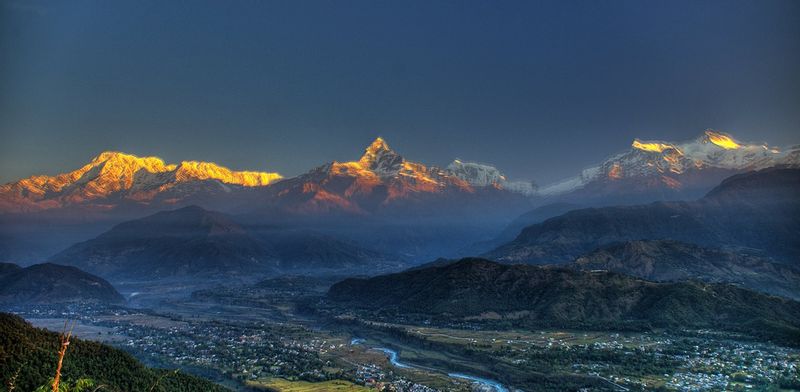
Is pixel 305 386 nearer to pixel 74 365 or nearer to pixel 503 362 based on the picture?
pixel 503 362

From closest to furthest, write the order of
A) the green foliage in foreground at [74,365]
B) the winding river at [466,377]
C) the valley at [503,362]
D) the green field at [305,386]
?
1. the green foliage in foreground at [74,365]
2. the green field at [305,386]
3. the valley at [503,362]
4. the winding river at [466,377]

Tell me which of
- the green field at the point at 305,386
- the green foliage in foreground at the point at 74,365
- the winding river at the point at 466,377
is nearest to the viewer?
the green foliage in foreground at the point at 74,365

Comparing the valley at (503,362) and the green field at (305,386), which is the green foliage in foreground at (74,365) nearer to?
the green field at (305,386)

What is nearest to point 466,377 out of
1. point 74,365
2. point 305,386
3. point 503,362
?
point 503,362

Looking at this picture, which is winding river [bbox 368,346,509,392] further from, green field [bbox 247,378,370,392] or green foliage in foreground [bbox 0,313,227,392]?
green foliage in foreground [bbox 0,313,227,392]

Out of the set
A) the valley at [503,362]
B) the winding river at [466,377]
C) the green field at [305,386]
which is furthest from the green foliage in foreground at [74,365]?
the winding river at [466,377]

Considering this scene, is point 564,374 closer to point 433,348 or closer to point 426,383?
point 426,383

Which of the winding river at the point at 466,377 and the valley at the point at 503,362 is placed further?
the winding river at the point at 466,377

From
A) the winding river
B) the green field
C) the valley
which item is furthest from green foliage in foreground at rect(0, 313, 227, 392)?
the winding river
